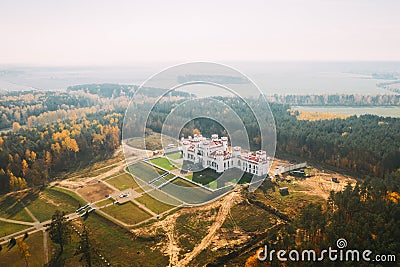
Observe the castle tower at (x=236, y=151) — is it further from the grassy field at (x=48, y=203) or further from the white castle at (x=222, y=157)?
the grassy field at (x=48, y=203)

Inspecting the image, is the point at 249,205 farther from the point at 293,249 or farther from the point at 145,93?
the point at 145,93

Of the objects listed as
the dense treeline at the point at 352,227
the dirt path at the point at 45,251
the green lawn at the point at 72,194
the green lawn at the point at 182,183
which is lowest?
the dirt path at the point at 45,251

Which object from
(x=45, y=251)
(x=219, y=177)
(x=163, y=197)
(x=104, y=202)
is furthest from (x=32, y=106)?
(x=45, y=251)

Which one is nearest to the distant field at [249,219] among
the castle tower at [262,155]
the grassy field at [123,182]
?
the castle tower at [262,155]

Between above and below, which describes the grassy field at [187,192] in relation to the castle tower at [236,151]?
below

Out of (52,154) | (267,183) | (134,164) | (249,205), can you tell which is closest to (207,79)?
(249,205)

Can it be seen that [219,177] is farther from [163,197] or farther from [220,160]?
[163,197]

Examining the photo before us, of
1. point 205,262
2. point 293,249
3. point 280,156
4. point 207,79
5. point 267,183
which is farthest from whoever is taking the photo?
point 280,156
